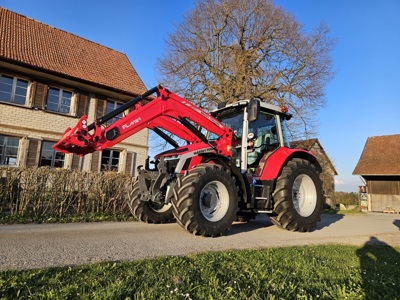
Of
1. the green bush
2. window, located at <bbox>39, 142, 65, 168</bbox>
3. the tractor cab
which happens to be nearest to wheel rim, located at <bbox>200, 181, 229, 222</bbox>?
the tractor cab

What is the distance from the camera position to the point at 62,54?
16453 millimetres

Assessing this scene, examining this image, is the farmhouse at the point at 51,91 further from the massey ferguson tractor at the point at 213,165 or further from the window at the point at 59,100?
the massey ferguson tractor at the point at 213,165

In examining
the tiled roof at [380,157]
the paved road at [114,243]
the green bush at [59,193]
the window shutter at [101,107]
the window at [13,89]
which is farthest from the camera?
the tiled roof at [380,157]

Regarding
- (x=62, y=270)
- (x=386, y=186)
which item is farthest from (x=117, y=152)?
(x=386, y=186)

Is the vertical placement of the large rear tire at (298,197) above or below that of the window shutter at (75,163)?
below

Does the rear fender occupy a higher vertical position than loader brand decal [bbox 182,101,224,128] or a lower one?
lower

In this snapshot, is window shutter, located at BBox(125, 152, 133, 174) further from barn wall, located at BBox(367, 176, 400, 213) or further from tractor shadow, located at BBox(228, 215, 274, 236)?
barn wall, located at BBox(367, 176, 400, 213)

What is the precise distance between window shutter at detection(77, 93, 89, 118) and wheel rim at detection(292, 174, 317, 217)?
12.4 meters

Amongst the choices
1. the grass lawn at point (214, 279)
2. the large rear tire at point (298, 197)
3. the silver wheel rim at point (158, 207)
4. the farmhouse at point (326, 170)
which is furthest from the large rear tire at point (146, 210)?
the farmhouse at point (326, 170)

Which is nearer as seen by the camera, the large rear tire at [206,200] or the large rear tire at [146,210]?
the large rear tire at [206,200]

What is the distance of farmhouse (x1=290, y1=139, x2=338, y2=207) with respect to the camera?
110 ft

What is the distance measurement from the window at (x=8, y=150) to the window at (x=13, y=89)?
179 centimetres

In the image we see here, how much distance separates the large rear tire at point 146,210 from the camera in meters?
6.66

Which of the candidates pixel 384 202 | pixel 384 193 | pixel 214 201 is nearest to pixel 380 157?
pixel 384 193
